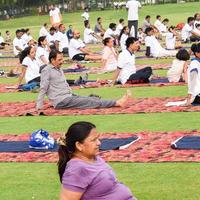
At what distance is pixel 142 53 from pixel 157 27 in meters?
7.11

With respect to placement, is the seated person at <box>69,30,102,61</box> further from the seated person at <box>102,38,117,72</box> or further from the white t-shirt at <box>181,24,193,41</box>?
the white t-shirt at <box>181,24,193,41</box>

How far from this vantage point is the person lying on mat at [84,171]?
4430mm

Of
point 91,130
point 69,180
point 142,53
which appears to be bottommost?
point 142,53

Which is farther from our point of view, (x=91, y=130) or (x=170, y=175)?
(x=170, y=175)

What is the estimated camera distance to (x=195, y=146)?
792cm

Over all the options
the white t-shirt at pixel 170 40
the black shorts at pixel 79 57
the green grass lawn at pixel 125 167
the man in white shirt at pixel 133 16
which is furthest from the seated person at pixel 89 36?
the green grass lawn at pixel 125 167

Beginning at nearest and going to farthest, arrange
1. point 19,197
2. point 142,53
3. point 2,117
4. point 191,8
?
point 19,197 → point 2,117 → point 142,53 → point 191,8

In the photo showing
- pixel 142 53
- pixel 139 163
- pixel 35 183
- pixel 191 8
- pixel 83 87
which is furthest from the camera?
pixel 191 8

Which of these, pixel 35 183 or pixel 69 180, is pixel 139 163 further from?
pixel 69 180

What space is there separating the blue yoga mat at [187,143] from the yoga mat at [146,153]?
0.09 metres

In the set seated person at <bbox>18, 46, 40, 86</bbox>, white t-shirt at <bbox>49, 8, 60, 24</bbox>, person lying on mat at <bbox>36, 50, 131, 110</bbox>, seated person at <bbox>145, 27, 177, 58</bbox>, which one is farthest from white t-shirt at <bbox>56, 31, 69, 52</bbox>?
person lying on mat at <bbox>36, 50, 131, 110</bbox>

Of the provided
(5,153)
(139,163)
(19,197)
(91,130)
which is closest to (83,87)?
(5,153)

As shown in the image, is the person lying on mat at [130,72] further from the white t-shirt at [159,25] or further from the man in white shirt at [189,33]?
the white t-shirt at [159,25]

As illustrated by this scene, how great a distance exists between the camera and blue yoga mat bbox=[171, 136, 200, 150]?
7.92 meters
